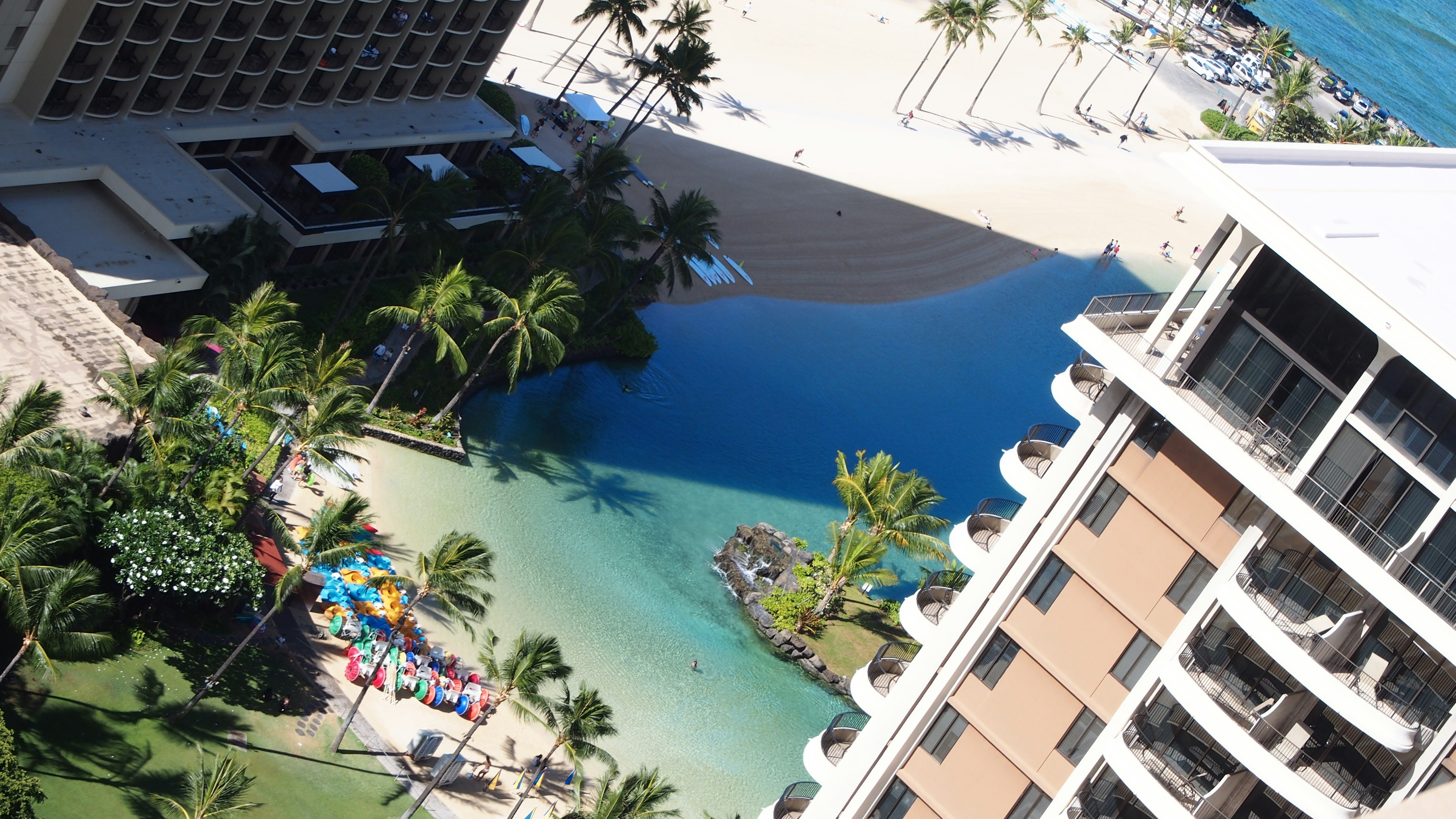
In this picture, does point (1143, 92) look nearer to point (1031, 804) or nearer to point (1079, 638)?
point (1079, 638)

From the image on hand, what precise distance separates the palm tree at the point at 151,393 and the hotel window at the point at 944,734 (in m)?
23.3

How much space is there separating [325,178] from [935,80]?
6037 cm

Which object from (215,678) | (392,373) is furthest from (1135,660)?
(392,373)

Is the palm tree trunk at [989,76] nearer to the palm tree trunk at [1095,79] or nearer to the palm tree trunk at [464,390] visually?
the palm tree trunk at [1095,79]

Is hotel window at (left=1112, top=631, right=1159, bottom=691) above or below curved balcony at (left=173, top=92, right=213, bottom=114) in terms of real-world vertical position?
above

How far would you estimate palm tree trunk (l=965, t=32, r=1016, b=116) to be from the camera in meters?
111

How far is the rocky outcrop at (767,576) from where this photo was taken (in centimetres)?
5097

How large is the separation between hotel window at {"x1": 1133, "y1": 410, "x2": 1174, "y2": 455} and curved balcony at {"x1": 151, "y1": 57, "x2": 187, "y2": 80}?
148 feet

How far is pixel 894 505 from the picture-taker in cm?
5153

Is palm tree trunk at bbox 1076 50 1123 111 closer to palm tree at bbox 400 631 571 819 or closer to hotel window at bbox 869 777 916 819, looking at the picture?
palm tree at bbox 400 631 571 819

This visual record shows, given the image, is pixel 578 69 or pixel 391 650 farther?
pixel 578 69

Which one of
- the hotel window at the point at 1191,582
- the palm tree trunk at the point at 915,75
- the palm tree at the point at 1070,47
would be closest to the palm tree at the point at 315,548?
the hotel window at the point at 1191,582

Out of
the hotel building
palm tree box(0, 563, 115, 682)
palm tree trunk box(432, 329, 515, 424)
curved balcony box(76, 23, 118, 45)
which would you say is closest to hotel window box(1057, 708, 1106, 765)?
the hotel building

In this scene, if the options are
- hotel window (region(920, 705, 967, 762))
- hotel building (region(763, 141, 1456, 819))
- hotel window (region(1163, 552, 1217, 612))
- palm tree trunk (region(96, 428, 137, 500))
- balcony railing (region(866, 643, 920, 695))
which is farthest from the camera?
palm tree trunk (region(96, 428, 137, 500))
